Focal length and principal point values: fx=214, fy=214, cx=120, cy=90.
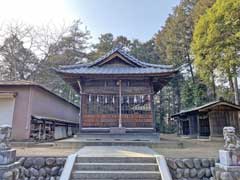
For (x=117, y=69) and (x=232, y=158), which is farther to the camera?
(x=117, y=69)

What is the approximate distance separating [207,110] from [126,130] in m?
8.07

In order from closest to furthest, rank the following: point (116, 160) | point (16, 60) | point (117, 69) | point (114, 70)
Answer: point (116, 160), point (114, 70), point (117, 69), point (16, 60)

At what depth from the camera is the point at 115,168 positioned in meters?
5.45

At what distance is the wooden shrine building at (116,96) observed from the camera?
436 inches

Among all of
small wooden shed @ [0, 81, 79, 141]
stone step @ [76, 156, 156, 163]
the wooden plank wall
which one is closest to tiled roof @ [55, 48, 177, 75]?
small wooden shed @ [0, 81, 79, 141]

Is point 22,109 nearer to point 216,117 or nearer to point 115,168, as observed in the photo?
point 115,168

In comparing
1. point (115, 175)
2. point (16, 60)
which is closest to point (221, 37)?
point (115, 175)

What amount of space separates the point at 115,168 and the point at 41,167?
6.46 feet

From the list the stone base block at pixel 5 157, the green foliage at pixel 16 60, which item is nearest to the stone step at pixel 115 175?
the stone base block at pixel 5 157

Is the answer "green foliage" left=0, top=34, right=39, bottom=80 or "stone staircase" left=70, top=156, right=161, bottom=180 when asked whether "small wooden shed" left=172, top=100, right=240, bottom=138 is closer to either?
"stone staircase" left=70, top=156, right=161, bottom=180

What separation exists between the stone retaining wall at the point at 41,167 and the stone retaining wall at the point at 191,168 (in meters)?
2.91

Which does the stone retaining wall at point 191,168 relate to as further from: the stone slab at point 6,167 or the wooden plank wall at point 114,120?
the wooden plank wall at point 114,120

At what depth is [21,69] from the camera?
23422 mm

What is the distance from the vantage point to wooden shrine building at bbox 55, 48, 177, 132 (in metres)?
11.1
